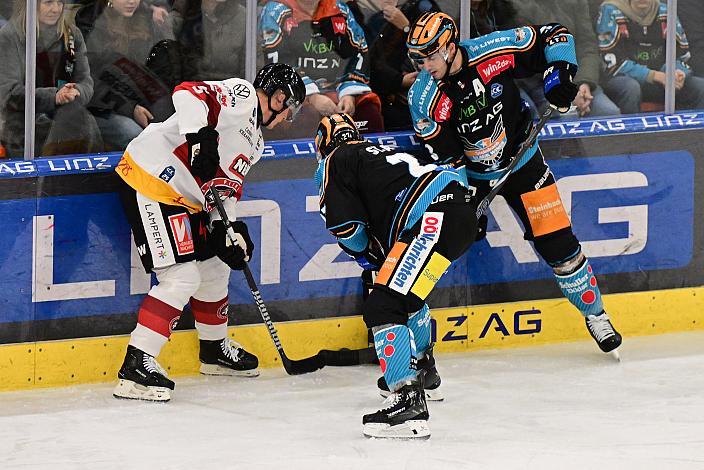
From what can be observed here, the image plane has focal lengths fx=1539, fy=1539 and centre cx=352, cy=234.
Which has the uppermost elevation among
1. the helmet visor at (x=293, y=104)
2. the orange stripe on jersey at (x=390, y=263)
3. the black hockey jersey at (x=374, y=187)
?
the helmet visor at (x=293, y=104)

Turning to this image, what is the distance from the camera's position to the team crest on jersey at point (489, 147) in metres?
6.16

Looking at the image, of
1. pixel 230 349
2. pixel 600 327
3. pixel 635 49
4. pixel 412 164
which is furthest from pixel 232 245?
pixel 635 49

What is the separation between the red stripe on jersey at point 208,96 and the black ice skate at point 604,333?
1.85m

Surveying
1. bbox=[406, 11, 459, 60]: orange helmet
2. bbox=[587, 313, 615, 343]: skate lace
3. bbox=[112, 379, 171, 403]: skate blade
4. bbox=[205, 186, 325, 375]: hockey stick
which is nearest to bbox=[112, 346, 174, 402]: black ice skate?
bbox=[112, 379, 171, 403]: skate blade

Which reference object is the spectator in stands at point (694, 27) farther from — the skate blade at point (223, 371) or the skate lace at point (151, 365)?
the skate lace at point (151, 365)

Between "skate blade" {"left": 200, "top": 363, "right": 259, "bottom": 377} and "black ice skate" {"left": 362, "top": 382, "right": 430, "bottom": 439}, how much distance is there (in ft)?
3.27

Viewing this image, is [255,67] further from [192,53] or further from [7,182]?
[7,182]

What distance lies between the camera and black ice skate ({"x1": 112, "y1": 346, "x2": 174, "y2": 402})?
18.5 feet

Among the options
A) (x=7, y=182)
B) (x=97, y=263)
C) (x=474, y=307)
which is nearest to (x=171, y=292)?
(x=97, y=263)

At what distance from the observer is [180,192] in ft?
18.8

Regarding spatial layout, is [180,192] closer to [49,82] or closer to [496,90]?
[49,82]

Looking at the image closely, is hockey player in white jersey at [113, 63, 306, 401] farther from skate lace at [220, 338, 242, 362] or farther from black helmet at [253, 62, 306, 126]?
skate lace at [220, 338, 242, 362]

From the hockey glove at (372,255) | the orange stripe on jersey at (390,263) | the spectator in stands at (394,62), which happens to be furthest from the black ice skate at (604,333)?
the orange stripe on jersey at (390,263)

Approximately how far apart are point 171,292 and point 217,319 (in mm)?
346
